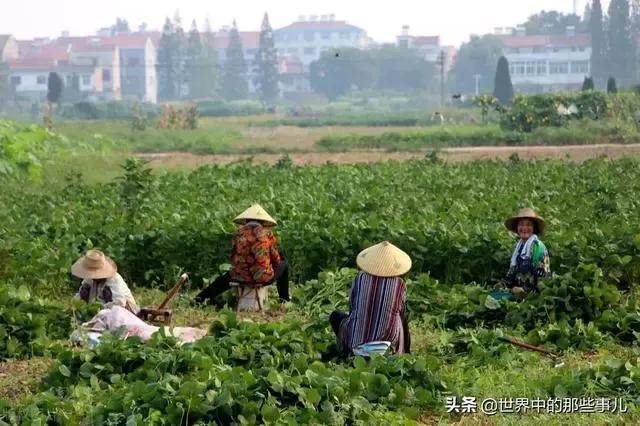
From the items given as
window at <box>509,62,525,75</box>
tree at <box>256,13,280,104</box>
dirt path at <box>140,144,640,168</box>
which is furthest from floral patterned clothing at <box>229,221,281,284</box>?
window at <box>509,62,525,75</box>

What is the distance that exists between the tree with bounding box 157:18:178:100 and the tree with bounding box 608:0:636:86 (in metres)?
35.4

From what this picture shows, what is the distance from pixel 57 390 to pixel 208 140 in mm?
32693

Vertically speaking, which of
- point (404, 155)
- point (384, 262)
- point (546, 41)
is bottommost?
point (404, 155)

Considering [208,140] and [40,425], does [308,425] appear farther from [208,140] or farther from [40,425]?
[208,140]

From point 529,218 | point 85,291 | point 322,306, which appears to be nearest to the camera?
point 85,291

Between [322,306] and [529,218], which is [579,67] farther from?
[322,306]

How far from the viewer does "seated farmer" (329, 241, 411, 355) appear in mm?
8742

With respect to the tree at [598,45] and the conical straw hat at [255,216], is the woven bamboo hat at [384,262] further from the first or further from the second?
the tree at [598,45]

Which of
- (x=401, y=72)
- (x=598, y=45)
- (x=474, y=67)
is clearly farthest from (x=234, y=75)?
(x=598, y=45)

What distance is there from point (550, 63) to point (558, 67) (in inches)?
30.4

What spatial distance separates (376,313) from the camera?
8742 mm

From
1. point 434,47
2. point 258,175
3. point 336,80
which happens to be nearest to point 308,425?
point 258,175

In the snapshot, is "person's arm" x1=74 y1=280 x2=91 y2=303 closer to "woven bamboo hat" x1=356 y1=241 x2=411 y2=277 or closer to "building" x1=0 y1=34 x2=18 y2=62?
"woven bamboo hat" x1=356 y1=241 x2=411 y2=277

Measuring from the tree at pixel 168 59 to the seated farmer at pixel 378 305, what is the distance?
3685 inches
